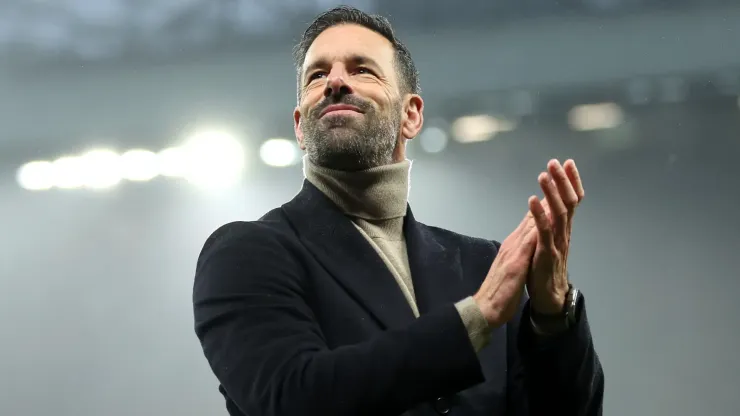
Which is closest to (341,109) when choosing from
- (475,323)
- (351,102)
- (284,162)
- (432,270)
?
(351,102)

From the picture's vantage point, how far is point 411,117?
113cm

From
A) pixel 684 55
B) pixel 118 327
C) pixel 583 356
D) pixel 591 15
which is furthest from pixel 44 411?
pixel 684 55

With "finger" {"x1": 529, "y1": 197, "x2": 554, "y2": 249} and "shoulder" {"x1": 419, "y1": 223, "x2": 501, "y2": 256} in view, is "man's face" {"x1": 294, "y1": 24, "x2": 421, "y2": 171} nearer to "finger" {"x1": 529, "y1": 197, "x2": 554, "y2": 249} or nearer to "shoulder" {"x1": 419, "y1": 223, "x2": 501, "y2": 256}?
"shoulder" {"x1": 419, "y1": 223, "x2": 501, "y2": 256}

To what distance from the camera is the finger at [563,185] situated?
78 cm

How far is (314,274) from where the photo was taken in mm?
870

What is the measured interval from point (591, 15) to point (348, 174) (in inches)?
48.8

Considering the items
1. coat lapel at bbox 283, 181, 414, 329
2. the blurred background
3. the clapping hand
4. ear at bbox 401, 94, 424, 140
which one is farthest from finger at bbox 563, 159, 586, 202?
the blurred background

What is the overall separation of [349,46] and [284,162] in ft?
3.07

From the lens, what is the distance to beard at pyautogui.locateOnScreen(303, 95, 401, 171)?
38.3 inches

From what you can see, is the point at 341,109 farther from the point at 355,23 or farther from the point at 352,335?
the point at 352,335

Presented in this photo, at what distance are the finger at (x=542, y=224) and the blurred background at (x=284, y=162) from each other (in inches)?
41.5

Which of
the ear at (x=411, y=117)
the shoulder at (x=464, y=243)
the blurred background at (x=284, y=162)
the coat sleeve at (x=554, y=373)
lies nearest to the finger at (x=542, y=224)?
the coat sleeve at (x=554, y=373)

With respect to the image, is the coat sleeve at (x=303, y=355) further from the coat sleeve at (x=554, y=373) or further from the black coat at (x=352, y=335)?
the coat sleeve at (x=554, y=373)

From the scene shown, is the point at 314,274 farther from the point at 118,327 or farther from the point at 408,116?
the point at 118,327
